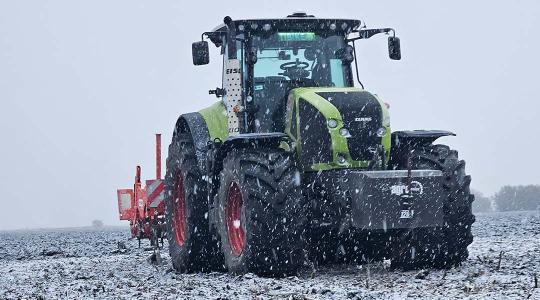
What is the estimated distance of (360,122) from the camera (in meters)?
10.9

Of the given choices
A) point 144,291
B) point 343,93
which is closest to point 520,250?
point 343,93

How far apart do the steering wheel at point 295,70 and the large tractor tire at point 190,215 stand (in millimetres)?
1705

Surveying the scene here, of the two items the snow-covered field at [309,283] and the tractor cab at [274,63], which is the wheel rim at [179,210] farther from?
the tractor cab at [274,63]

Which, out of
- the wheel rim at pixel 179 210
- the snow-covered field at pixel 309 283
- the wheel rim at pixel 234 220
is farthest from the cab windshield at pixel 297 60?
the wheel rim at pixel 179 210

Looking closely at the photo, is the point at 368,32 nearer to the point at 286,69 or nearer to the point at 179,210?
the point at 286,69

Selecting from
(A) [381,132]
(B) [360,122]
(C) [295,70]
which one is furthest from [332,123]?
(C) [295,70]

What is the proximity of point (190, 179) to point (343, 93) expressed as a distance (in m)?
2.44

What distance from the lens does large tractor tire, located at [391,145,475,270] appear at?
10.7m

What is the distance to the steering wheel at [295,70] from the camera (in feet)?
38.6

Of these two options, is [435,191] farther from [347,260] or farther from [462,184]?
[347,260]

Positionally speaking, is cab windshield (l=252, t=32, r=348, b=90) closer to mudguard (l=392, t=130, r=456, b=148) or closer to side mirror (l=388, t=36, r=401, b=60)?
side mirror (l=388, t=36, r=401, b=60)

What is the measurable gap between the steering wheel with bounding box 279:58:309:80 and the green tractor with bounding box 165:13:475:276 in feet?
0.04

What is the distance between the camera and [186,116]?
12.9 meters

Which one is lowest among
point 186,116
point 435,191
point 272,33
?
point 435,191
